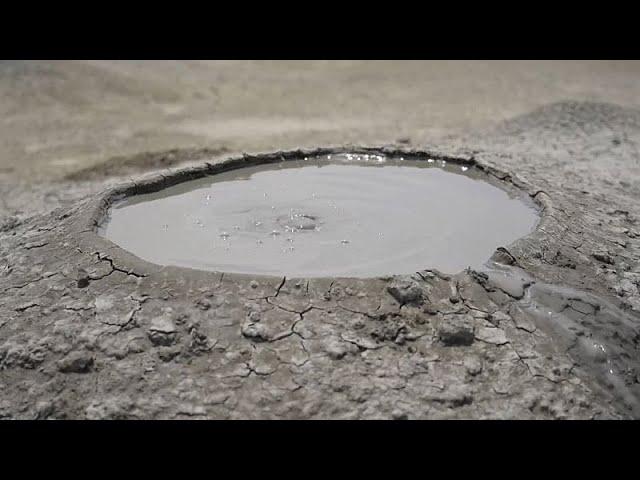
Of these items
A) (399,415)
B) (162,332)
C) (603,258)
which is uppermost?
(603,258)

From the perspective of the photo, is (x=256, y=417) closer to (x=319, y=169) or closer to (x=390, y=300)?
(x=390, y=300)

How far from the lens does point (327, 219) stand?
418cm

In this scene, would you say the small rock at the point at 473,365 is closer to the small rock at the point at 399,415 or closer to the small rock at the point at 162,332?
the small rock at the point at 399,415

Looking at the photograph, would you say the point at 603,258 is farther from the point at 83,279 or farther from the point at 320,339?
the point at 83,279

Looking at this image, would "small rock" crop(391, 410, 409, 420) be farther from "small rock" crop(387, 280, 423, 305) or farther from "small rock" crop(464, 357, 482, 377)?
"small rock" crop(387, 280, 423, 305)

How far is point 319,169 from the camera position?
5156 mm

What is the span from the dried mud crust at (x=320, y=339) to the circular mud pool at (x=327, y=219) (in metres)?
0.26

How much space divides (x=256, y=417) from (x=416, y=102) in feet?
25.4

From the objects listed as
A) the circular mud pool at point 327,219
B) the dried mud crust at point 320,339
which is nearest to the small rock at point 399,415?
the dried mud crust at point 320,339

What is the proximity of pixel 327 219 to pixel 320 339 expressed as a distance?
1.28m

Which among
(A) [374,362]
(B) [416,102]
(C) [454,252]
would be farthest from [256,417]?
(B) [416,102]

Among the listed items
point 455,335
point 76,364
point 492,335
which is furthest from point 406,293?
point 76,364

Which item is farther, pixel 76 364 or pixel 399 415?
pixel 76 364

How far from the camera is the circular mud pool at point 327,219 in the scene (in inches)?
143
